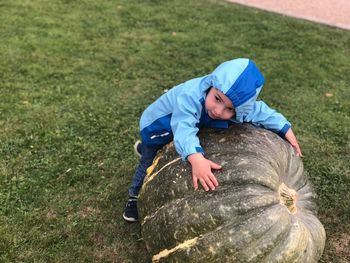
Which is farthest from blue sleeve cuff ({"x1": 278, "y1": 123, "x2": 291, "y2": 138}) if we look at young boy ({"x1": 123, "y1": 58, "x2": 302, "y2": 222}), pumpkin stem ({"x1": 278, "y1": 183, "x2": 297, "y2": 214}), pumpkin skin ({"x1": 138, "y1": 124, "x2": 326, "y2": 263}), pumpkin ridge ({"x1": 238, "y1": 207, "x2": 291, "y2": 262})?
pumpkin ridge ({"x1": 238, "y1": 207, "x2": 291, "y2": 262})

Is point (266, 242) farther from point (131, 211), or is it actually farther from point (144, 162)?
point (131, 211)

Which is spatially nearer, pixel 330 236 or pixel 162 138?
pixel 162 138

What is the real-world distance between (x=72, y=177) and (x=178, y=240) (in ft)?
5.60

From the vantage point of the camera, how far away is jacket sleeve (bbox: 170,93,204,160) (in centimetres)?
302

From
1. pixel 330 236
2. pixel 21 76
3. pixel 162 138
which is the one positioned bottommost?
pixel 330 236

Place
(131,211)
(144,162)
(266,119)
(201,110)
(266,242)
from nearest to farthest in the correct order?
1. (266,242)
2. (201,110)
3. (266,119)
4. (144,162)
5. (131,211)

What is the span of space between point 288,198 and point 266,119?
660 millimetres

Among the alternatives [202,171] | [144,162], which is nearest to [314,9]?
[144,162]

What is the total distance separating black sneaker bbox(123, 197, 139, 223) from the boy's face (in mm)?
1242

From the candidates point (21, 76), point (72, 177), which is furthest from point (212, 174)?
point (21, 76)

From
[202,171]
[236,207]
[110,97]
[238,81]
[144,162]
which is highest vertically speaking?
[238,81]

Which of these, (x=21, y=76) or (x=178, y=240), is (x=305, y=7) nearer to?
(x=21, y=76)

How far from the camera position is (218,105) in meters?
3.03

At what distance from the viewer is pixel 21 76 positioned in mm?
5922
